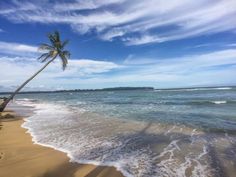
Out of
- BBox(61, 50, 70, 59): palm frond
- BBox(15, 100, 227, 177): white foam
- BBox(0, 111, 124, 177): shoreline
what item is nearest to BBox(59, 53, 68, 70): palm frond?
BBox(61, 50, 70, 59): palm frond

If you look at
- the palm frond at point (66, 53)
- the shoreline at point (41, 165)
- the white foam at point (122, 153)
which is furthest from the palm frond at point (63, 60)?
the shoreline at point (41, 165)

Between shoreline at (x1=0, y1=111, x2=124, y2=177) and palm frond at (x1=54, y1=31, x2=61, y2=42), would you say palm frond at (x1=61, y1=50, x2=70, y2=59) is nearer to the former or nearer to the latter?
palm frond at (x1=54, y1=31, x2=61, y2=42)

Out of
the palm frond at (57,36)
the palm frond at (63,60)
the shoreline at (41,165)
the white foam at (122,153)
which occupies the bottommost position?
the white foam at (122,153)

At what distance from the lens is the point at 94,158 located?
8.05 m

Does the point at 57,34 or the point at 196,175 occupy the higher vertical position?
the point at 57,34

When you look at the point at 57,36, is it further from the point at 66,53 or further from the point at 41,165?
the point at 41,165

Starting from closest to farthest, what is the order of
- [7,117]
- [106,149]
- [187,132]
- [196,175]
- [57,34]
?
1. [196,175]
2. [106,149]
3. [187,132]
4. [7,117]
5. [57,34]

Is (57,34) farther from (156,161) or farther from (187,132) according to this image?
(156,161)

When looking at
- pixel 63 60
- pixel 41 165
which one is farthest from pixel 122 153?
pixel 63 60

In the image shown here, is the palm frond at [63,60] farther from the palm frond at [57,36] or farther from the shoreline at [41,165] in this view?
the shoreline at [41,165]

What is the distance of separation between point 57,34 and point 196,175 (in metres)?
25.8

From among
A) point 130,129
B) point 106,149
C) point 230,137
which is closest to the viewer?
point 106,149

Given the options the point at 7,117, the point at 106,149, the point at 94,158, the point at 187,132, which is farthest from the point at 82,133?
the point at 7,117

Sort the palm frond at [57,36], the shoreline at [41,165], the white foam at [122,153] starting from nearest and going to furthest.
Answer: the shoreline at [41,165] < the white foam at [122,153] < the palm frond at [57,36]
